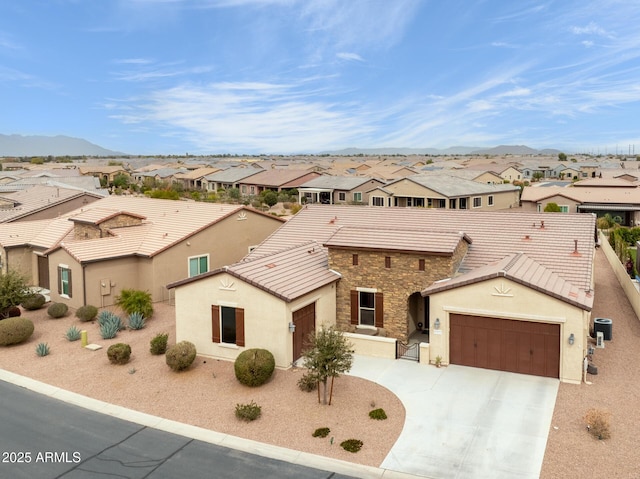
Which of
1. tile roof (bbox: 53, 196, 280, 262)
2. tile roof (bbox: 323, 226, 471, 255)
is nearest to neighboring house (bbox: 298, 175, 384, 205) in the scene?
tile roof (bbox: 53, 196, 280, 262)

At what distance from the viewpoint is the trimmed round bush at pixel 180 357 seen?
21.4m

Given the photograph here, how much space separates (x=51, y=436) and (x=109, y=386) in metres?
4.03

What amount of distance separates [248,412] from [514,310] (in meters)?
10.5

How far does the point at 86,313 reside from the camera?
2877 centimetres

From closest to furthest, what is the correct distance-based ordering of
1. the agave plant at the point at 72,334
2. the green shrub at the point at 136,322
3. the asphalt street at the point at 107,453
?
the asphalt street at the point at 107,453, the agave plant at the point at 72,334, the green shrub at the point at 136,322

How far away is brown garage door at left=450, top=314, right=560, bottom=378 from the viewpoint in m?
20.6

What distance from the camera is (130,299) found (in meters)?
28.6

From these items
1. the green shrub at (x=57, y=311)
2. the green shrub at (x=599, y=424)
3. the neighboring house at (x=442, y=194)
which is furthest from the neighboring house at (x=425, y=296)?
the neighboring house at (x=442, y=194)

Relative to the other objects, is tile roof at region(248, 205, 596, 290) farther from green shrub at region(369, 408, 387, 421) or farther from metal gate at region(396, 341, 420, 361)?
green shrub at region(369, 408, 387, 421)

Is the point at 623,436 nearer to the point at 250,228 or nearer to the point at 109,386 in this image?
the point at 109,386

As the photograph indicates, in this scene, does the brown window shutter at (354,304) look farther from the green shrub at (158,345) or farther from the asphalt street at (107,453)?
the asphalt street at (107,453)

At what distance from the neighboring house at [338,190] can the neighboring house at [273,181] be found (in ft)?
18.7

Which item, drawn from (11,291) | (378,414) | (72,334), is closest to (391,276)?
(378,414)

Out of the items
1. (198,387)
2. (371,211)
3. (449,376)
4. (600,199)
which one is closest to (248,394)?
(198,387)
